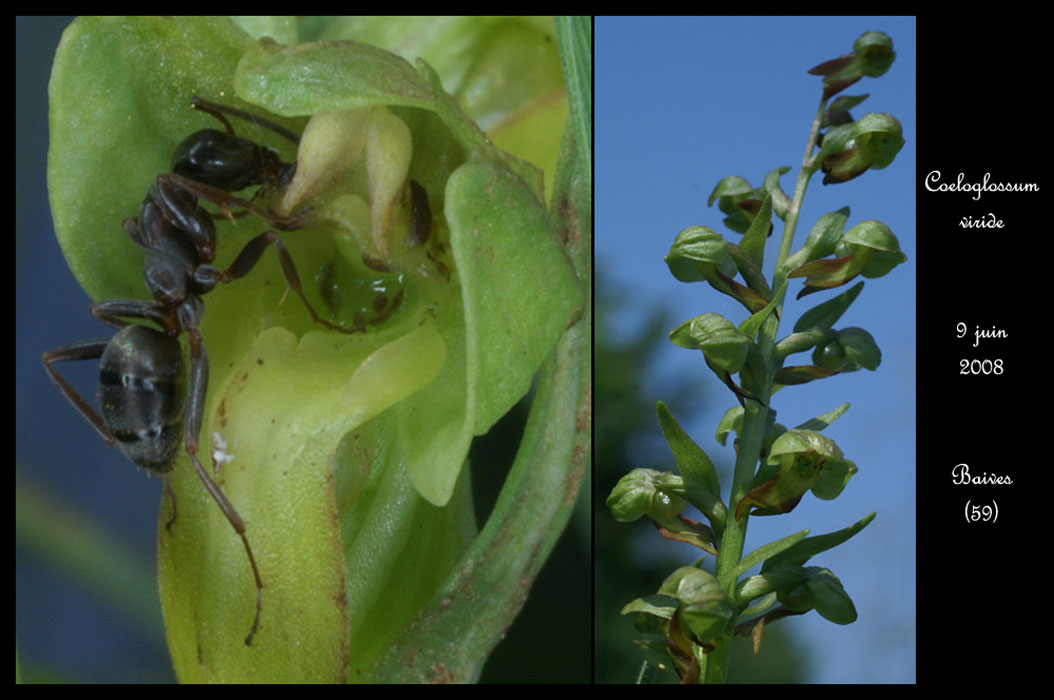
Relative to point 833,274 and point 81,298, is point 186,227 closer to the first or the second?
point 81,298

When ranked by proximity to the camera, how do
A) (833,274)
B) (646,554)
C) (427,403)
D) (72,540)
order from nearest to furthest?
(833,274) < (427,403) < (646,554) < (72,540)

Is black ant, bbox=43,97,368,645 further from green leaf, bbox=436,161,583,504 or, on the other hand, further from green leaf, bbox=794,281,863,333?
green leaf, bbox=794,281,863,333

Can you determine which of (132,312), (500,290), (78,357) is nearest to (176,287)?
(132,312)

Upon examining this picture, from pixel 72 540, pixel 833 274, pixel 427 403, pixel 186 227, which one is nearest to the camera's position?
pixel 833 274

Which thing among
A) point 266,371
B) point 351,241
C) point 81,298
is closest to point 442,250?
point 351,241

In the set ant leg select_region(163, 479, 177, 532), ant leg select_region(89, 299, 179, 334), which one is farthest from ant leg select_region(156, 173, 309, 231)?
ant leg select_region(163, 479, 177, 532)

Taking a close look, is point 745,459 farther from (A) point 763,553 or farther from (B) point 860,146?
(B) point 860,146

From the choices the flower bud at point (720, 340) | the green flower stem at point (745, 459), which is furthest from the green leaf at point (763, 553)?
the flower bud at point (720, 340)
